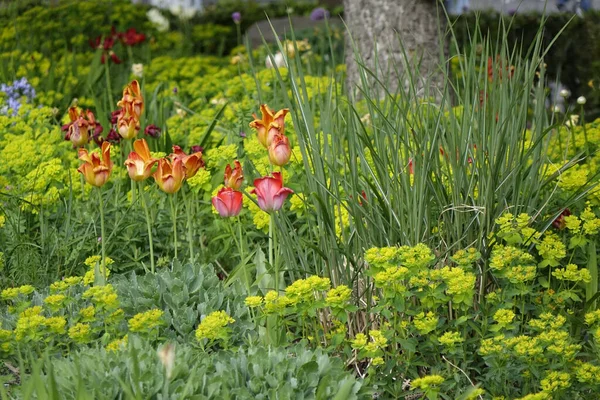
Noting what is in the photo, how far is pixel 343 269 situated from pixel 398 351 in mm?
348

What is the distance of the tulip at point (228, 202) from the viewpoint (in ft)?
9.96

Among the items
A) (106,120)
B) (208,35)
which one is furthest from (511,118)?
(208,35)

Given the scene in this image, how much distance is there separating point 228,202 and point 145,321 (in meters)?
0.52

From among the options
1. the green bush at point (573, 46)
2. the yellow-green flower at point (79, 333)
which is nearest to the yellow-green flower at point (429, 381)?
the yellow-green flower at point (79, 333)

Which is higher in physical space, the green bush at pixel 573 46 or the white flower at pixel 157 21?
the white flower at pixel 157 21

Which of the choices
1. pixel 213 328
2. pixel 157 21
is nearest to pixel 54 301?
pixel 213 328

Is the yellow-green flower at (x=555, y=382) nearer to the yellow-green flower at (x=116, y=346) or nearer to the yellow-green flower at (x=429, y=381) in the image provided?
the yellow-green flower at (x=429, y=381)

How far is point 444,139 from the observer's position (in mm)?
3439

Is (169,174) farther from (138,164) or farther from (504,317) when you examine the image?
(504,317)

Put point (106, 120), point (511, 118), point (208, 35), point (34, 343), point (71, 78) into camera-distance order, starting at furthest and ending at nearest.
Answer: point (208, 35) → point (71, 78) → point (106, 120) → point (511, 118) → point (34, 343)

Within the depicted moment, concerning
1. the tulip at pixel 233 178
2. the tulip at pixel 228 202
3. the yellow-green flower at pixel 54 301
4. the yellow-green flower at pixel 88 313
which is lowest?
the yellow-green flower at pixel 88 313

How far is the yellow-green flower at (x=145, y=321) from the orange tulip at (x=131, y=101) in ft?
3.91

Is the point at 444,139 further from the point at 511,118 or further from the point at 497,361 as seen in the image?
the point at 497,361

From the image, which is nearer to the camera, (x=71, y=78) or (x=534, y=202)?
(x=534, y=202)
